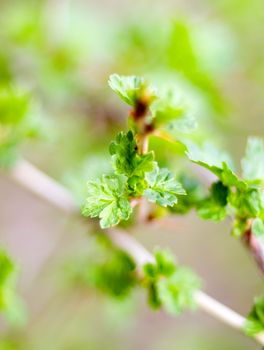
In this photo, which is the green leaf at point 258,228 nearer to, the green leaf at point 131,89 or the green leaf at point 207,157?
the green leaf at point 207,157

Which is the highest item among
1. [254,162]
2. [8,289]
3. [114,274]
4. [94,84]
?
[94,84]

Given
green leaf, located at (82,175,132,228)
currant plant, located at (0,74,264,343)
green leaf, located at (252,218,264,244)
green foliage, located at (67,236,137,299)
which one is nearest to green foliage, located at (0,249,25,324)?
currant plant, located at (0,74,264,343)

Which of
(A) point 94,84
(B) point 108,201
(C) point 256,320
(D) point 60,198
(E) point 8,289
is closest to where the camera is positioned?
(B) point 108,201

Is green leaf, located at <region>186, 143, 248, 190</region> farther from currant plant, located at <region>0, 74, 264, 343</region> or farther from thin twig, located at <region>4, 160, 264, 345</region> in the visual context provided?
thin twig, located at <region>4, 160, 264, 345</region>

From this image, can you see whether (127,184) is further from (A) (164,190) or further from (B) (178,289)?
(B) (178,289)

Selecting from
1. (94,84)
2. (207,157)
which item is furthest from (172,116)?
(94,84)

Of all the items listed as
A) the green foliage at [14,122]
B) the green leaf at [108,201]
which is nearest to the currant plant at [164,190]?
the green leaf at [108,201]

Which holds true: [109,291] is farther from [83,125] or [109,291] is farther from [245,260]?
[245,260]
